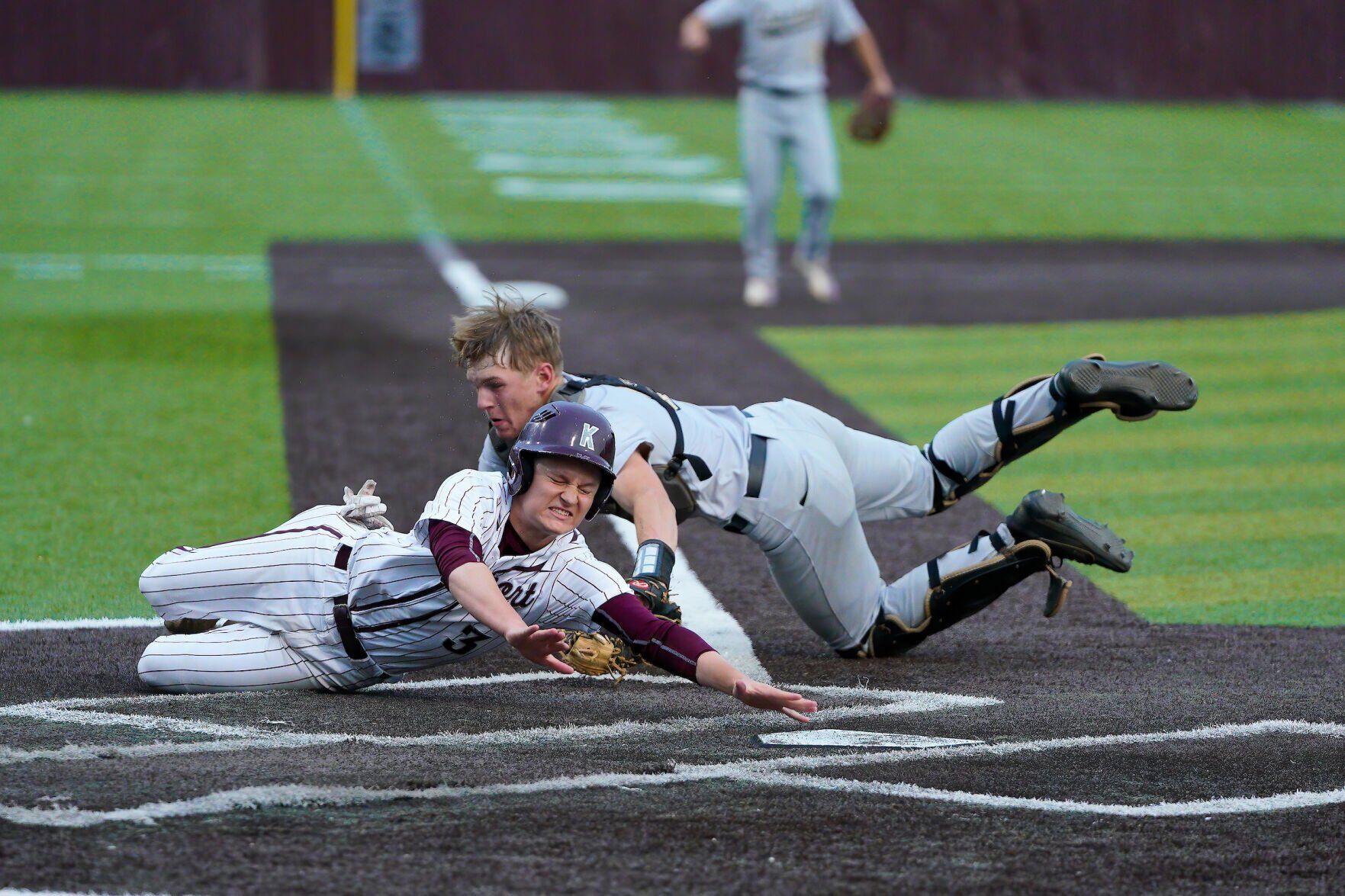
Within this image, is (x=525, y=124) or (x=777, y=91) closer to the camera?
(x=777, y=91)

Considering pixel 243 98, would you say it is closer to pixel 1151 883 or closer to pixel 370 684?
pixel 370 684

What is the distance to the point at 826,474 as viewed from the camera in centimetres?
552

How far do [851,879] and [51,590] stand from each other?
371 centimetres

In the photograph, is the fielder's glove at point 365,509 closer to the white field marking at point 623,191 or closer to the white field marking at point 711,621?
the white field marking at point 711,621

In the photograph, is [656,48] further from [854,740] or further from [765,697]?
[765,697]

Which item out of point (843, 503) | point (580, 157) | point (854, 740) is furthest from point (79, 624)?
point (580, 157)

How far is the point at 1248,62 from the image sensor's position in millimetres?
29062

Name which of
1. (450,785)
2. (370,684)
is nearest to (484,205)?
(370,684)

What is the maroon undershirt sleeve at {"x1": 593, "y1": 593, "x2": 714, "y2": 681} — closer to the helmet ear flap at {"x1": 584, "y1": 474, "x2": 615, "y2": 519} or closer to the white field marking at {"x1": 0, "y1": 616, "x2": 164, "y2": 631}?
the helmet ear flap at {"x1": 584, "y1": 474, "x2": 615, "y2": 519}

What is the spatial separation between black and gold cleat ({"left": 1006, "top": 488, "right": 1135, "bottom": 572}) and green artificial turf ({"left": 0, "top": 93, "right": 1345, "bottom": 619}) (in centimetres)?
305

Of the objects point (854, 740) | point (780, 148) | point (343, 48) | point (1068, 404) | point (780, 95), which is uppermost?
point (343, 48)

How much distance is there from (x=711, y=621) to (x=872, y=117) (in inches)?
317

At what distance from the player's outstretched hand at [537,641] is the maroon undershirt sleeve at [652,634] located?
35cm

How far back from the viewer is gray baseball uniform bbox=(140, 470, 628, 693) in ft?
15.4
